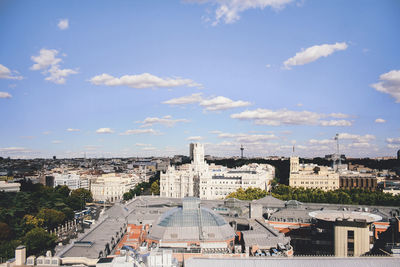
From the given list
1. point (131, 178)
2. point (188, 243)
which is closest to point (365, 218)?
point (188, 243)

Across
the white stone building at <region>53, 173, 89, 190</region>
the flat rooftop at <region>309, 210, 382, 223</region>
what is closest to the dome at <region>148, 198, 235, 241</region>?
the flat rooftop at <region>309, 210, 382, 223</region>

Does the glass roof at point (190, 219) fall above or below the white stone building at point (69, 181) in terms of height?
above

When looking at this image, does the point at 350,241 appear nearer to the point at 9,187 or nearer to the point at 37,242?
the point at 37,242

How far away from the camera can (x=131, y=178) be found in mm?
174000

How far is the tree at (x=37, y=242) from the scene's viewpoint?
6009 centimetres

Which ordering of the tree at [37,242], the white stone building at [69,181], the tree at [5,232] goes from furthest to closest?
1. the white stone building at [69,181]
2. the tree at [5,232]
3. the tree at [37,242]

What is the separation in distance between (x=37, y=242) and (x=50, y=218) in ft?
73.4

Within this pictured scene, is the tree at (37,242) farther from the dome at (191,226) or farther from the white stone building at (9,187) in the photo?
the white stone building at (9,187)

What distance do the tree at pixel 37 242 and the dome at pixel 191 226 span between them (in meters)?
25.8

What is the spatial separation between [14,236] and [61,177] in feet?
348

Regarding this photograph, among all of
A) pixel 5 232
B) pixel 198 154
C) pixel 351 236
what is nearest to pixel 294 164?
pixel 198 154

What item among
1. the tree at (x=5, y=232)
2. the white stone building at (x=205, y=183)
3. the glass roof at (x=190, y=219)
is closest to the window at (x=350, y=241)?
the glass roof at (x=190, y=219)

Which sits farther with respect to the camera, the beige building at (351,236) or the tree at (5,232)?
the tree at (5,232)

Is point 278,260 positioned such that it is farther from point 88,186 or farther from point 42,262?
point 88,186
